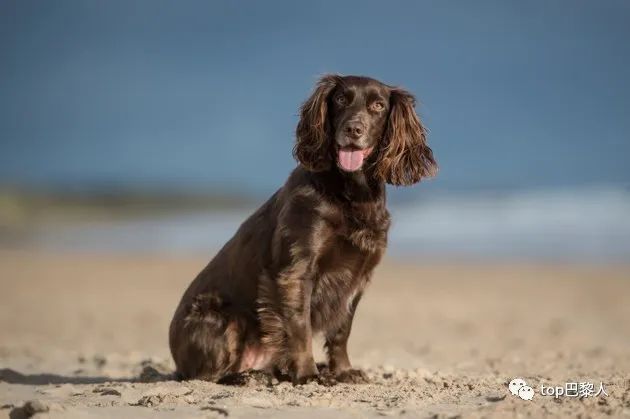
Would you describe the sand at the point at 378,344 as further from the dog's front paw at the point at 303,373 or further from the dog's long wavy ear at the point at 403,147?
the dog's long wavy ear at the point at 403,147

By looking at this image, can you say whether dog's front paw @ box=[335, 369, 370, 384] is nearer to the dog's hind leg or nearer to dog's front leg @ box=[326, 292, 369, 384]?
dog's front leg @ box=[326, 292, 369, 384]

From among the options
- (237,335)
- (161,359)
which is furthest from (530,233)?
(237,335)

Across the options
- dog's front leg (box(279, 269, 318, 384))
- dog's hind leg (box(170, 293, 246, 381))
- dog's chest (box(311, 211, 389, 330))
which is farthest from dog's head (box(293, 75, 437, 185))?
dog's hind leg (box(170, 293, 246, 381))

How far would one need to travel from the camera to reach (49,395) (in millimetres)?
5082

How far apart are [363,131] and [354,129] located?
0.07m

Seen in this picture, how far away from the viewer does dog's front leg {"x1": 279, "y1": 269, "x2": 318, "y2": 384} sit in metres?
4.98

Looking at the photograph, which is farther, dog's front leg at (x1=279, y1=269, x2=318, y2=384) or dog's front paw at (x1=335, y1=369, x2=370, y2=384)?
dog's front paw at (x1=335, y1=369, x2=370, y2=384)

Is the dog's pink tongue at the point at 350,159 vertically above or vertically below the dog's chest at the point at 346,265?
above

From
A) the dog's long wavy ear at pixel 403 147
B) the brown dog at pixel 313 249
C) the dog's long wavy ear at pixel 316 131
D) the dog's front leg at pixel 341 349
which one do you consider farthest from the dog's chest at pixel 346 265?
the dog's long wavy ear at pixel 316 131

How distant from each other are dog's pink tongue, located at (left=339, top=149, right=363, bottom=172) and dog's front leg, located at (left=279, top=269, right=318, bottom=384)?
0.68 m

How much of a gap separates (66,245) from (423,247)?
1080 centimetres

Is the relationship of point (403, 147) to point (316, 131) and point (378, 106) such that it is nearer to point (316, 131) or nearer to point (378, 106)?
point (378, 106)

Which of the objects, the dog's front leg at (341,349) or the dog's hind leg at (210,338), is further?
the dog's front leg at (341,349)

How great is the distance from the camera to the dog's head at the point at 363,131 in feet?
16.7
